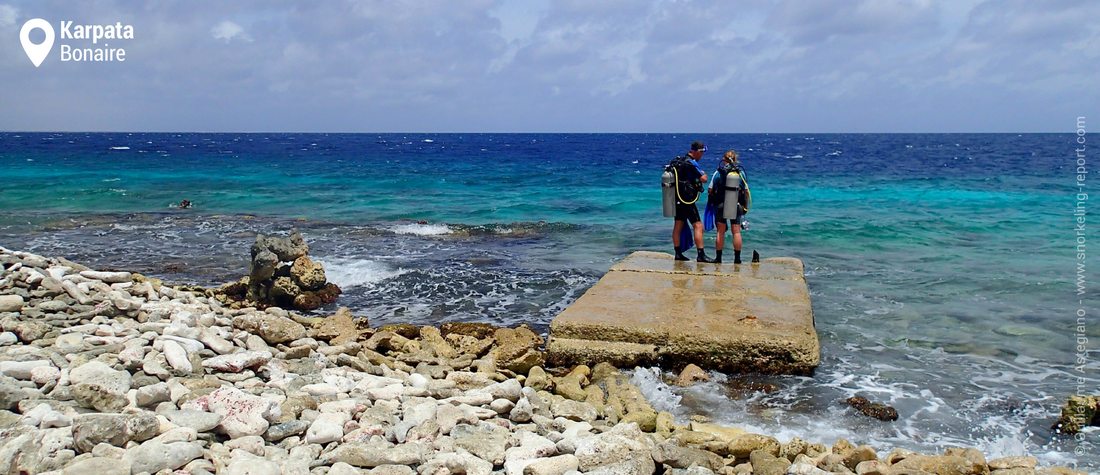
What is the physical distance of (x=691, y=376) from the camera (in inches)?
257

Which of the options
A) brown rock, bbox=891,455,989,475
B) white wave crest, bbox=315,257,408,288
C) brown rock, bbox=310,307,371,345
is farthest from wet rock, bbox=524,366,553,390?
white wave crest, bbox=315,257,408,288

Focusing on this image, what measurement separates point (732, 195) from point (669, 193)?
83cm

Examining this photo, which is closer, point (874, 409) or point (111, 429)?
point (111, 429)

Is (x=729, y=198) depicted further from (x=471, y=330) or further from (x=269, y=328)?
(x=269, y=328)

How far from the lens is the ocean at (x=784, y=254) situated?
20.6 ft

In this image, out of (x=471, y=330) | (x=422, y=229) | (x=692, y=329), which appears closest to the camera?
(x=692, y=329)

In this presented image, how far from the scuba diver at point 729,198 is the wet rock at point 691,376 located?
11.1 ft

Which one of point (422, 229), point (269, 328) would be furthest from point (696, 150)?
point (422, 229)

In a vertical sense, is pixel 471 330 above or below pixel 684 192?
below

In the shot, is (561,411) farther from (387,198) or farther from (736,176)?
(387,198)

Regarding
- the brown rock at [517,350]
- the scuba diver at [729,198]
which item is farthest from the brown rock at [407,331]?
the scuba diver at [729,198]

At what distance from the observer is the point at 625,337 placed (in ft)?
22.5

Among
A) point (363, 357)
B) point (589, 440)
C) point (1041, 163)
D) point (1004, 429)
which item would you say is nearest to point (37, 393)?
point (363, 357)

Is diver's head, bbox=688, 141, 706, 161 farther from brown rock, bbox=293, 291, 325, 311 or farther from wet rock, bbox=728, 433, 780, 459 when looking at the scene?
brown rock, bbox=293, 291, 325, 311
